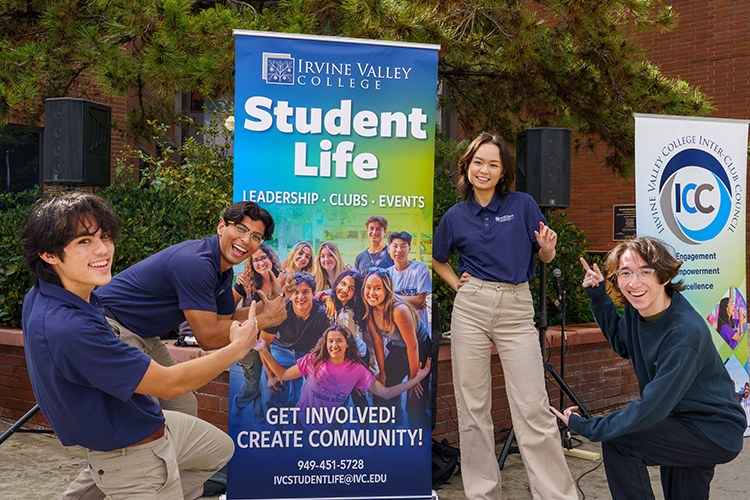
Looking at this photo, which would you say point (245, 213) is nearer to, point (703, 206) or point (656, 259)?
point (656, 259)

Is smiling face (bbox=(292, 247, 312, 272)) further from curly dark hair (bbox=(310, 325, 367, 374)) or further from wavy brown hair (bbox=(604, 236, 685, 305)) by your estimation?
wavy brown hair (bbox=(604, 236, 685, 305))

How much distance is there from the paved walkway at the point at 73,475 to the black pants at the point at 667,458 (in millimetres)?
955

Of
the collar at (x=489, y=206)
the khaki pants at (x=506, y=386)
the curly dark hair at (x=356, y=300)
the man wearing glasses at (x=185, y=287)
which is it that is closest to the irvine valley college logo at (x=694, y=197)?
the collar at (x=489, y=206)

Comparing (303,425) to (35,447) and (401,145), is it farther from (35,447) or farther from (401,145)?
(35,447)

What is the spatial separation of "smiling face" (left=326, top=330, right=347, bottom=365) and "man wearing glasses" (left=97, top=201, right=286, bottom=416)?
653 mm

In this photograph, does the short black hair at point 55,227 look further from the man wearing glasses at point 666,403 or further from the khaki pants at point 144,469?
the man wearing glasses at point 666,403

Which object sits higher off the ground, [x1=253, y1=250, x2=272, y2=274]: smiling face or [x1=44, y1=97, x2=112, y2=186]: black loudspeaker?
[x1=44, y1=97, x2=112, y2=186]: black loudspeaker

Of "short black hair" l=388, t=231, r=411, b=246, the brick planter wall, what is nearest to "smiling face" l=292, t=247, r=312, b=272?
"short black hair" l=388, t=231, r=411, b=246

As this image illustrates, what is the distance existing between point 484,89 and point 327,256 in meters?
3.57

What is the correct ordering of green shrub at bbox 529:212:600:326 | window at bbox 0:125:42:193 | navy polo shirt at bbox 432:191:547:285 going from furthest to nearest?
window at bbox 0:125:42:193
green shrub at bbox 529:212:600:326
navy polo shirt at bbox 432:191:547:285

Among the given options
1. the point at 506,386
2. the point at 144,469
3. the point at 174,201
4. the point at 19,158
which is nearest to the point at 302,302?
the point at 506,386

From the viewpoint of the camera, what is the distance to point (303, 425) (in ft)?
10.5

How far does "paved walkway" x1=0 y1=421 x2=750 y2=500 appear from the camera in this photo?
337cm

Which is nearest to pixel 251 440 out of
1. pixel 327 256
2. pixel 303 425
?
pixel 303 425
